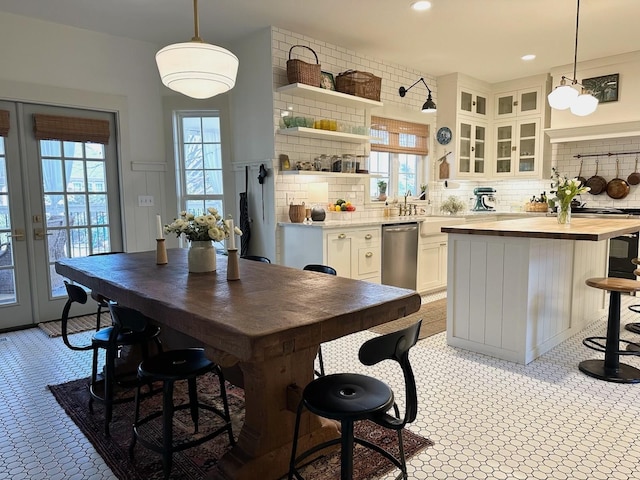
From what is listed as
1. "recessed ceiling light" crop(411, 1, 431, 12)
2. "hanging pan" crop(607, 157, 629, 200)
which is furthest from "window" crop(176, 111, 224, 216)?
"hanging pan" crop(607, 157, 629, 200)

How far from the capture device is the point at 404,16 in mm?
4305

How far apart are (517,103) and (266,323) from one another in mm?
6558

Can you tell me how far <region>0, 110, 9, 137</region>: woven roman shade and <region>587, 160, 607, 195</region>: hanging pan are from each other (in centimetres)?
700

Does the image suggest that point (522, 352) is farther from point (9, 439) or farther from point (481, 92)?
point (481, 92)

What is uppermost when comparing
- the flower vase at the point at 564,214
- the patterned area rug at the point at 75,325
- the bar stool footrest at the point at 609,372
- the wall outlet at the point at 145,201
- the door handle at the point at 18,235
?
the wall outlet at the point at 145,201

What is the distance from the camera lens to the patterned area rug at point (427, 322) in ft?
13.5

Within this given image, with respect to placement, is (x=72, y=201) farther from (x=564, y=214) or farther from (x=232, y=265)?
(x=564, y=214)

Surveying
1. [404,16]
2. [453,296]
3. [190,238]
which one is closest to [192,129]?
[404,16]

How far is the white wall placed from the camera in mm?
4148

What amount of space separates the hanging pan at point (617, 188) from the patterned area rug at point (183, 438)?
5393mm

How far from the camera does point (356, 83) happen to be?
507cm

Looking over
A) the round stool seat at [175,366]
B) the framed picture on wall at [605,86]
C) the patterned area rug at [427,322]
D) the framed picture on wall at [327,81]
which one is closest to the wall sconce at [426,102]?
the framed picture on wall at [327,81]

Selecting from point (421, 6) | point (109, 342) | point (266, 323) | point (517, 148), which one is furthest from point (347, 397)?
point (517, 148)

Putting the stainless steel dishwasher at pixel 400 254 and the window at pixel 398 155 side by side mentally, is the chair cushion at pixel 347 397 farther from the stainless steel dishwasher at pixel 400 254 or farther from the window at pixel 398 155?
the window at pixel 398 155
